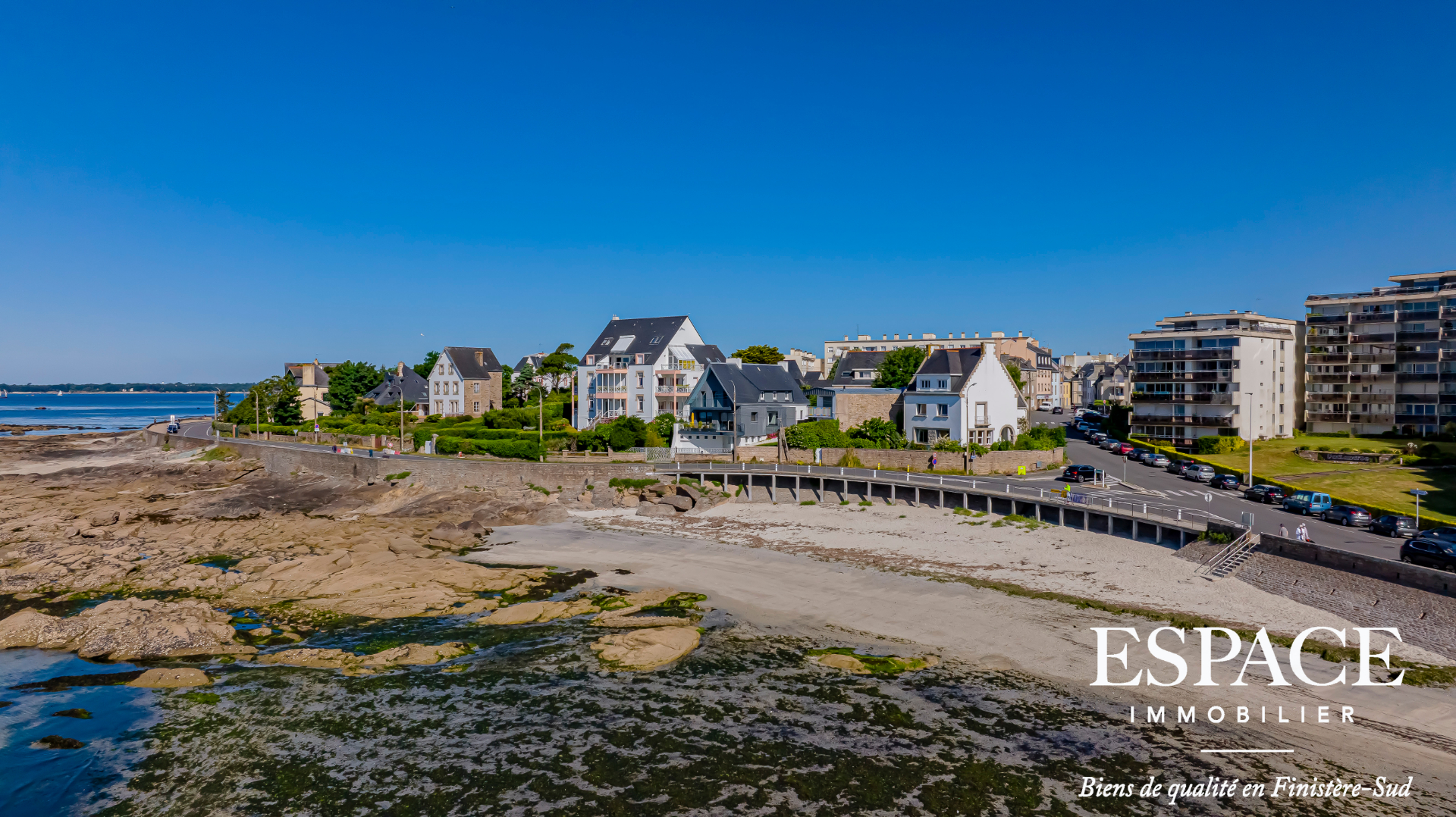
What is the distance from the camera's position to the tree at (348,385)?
113562 millimetres

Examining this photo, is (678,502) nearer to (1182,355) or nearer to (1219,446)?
(1219,446)

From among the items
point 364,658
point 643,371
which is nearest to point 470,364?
point 643,371

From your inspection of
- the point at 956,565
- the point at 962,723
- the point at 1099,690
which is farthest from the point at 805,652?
the point at 956,565

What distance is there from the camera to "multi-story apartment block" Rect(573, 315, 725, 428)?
82188 mm

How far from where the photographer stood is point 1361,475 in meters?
53.2

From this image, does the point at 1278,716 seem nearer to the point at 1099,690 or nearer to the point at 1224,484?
the point at 1099,690

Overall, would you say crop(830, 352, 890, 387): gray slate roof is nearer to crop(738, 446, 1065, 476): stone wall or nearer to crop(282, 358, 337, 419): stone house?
crop(738, 446, 1065, 476): stone wall

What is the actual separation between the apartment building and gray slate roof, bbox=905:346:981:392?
195ft

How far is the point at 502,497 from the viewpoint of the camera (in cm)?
5959

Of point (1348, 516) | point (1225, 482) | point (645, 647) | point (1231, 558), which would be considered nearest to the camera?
point (645, 647)

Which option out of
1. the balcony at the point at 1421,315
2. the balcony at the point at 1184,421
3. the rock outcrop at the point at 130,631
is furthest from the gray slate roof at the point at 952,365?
the rock outcrop at the point at 130,631

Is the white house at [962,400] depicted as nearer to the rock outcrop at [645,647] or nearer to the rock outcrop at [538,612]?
the rock outcrop at [538,612]

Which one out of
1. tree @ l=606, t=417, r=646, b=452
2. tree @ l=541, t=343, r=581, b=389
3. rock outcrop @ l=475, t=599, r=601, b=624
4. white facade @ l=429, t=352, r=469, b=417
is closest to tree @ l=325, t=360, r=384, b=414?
white facade @ l=429, t=352, r=469, b=417

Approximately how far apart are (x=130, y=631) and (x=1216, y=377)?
81.8 m
